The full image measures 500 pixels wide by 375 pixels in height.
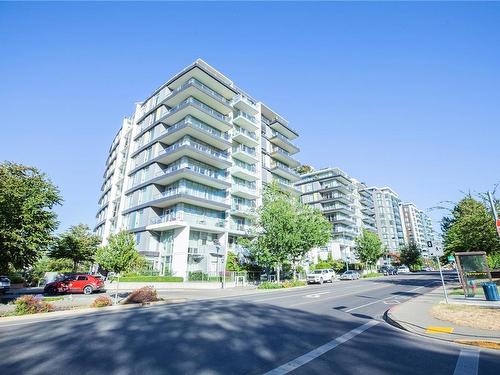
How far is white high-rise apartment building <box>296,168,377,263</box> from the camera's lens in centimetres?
7334

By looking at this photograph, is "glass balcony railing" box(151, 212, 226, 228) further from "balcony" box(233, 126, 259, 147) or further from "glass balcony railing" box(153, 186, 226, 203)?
"balcony" box(233, 126, 259, 147)

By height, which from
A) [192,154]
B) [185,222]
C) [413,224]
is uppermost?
[413,224]

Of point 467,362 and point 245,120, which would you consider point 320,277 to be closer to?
point 245,120

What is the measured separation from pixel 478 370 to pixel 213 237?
34.3 meters

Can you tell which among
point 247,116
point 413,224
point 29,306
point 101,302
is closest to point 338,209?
point 247,116

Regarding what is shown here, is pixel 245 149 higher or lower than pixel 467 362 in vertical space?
higher

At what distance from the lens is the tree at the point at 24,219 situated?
690 inches

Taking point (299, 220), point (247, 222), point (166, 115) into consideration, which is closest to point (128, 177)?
point (166, 115)

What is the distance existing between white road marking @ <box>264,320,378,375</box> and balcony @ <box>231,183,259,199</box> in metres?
33.5

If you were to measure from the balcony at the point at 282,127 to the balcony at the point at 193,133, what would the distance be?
1695 cm

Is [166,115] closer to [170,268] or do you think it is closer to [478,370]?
[170,268]

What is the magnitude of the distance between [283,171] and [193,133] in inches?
849

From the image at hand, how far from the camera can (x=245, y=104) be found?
48.1 meters

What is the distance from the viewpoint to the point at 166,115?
128 feet
